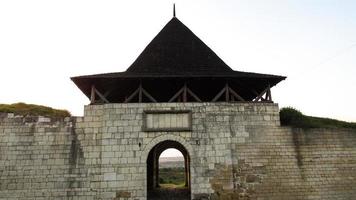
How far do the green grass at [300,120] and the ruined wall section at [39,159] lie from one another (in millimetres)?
6027

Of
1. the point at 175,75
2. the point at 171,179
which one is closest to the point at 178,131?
the point at 175,75

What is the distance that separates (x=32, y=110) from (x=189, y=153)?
5026mm

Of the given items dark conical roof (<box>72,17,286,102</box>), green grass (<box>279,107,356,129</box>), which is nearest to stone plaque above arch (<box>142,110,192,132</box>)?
dark conical roof (<box>72,17,286,102</box>)

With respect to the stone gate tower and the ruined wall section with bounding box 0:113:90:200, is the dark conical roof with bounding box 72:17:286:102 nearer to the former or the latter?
the stone gate tower

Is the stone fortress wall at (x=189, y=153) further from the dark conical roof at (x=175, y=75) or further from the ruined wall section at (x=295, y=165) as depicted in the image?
the dark conical roof at (x=175, y=75)

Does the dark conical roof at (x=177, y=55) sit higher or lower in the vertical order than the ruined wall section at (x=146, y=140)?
higher

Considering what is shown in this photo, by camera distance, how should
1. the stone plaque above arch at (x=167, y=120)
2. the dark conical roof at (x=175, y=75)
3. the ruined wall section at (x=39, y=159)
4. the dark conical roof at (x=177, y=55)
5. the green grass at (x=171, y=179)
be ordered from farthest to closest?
the green grass at (x=171, y=179)
the dark conical roof at (x=177, y=55)
the dark conical roof at (x=175, y=75)
the stone plaque above arch at (x=167, y=120)
the ruined wall section at (x=39, y=159)

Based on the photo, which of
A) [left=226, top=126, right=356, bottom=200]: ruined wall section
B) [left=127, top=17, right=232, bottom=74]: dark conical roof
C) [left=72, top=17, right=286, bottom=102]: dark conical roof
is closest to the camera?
[left=226, top=126, right=356, bottom=200]: ruined wall section

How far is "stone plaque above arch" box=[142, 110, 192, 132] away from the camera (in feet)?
30.1

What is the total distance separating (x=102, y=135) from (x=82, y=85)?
1893mm

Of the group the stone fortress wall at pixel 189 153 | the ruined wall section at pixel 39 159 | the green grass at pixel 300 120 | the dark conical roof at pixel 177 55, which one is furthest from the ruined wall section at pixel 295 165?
the ruined wall section at pixel 39 159

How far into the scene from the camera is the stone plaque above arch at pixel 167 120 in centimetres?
918

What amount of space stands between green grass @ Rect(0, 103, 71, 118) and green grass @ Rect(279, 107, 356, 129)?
6.63 meters

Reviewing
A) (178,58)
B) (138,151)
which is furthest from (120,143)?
(178,58)
